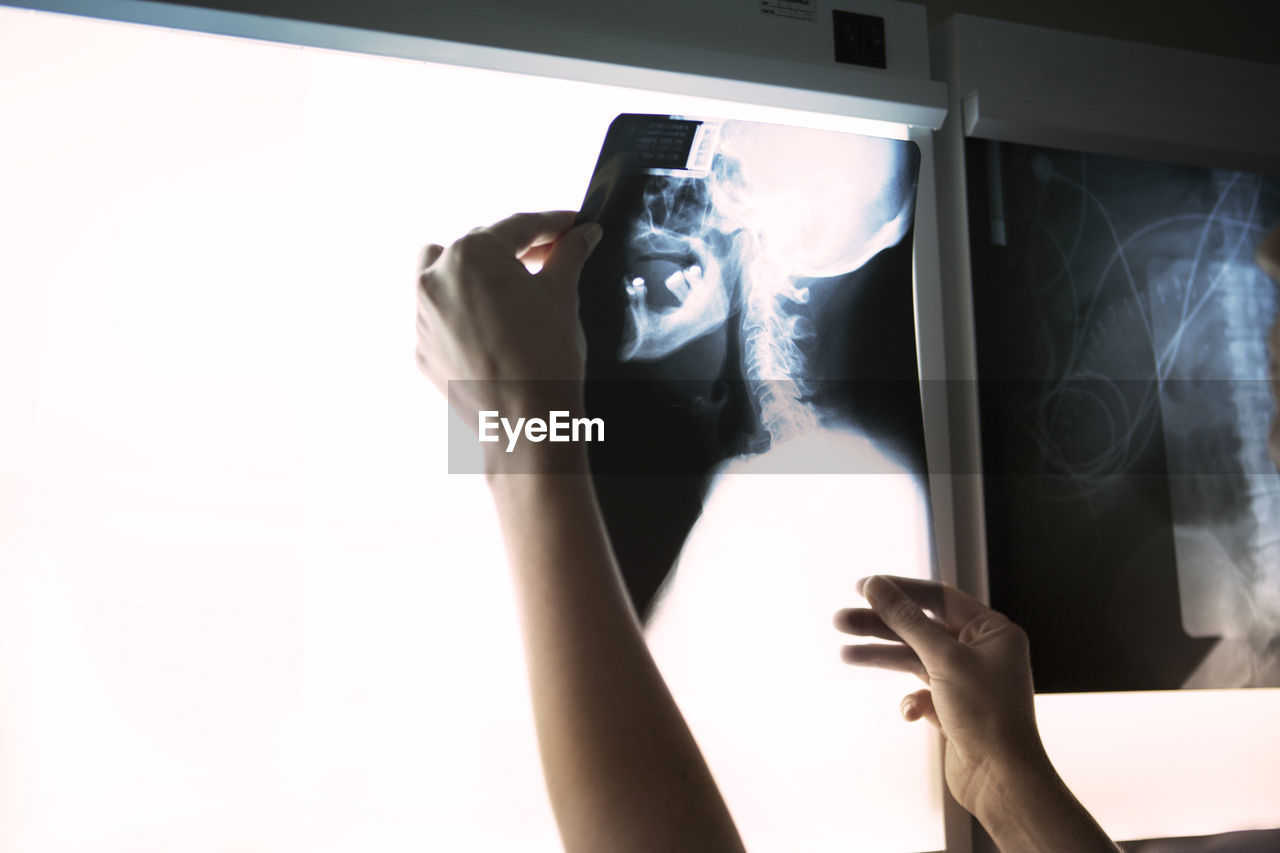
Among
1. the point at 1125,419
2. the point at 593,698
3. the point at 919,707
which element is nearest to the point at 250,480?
the point at 593,698

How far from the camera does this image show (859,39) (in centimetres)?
113

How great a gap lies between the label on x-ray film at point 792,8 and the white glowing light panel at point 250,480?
0.36 m

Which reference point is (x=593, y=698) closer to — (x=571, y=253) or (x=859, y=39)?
(x=571, y=253)

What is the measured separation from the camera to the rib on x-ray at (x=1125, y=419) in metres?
1.14

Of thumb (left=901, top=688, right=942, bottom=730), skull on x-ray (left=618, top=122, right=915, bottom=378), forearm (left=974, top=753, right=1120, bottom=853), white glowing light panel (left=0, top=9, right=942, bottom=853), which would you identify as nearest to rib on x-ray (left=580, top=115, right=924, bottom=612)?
skull on x-ray (left=618, top=122, right=915, bottom=378)

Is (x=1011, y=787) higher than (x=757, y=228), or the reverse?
(x=757, y=228)

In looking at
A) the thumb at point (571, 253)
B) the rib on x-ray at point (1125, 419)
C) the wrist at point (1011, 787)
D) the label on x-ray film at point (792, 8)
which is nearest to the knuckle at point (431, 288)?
the thumb at point (571, 253)

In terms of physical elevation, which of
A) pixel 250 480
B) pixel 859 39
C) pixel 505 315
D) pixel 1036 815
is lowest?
pixel 1036 815

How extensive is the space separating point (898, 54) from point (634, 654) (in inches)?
33.5

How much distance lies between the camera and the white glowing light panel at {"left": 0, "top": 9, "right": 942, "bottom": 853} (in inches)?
32.0

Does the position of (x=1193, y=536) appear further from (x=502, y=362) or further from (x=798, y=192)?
(x=502, y=362)

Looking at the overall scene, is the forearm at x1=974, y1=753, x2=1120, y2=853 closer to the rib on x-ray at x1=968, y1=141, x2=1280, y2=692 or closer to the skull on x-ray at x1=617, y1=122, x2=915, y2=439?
the rib on x-ray at x1=968, y1=141, x2=1280, y2=692

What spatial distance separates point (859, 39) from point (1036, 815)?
3.21ft

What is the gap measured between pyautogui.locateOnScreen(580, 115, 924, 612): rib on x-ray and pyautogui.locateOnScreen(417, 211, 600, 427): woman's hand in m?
0.03
